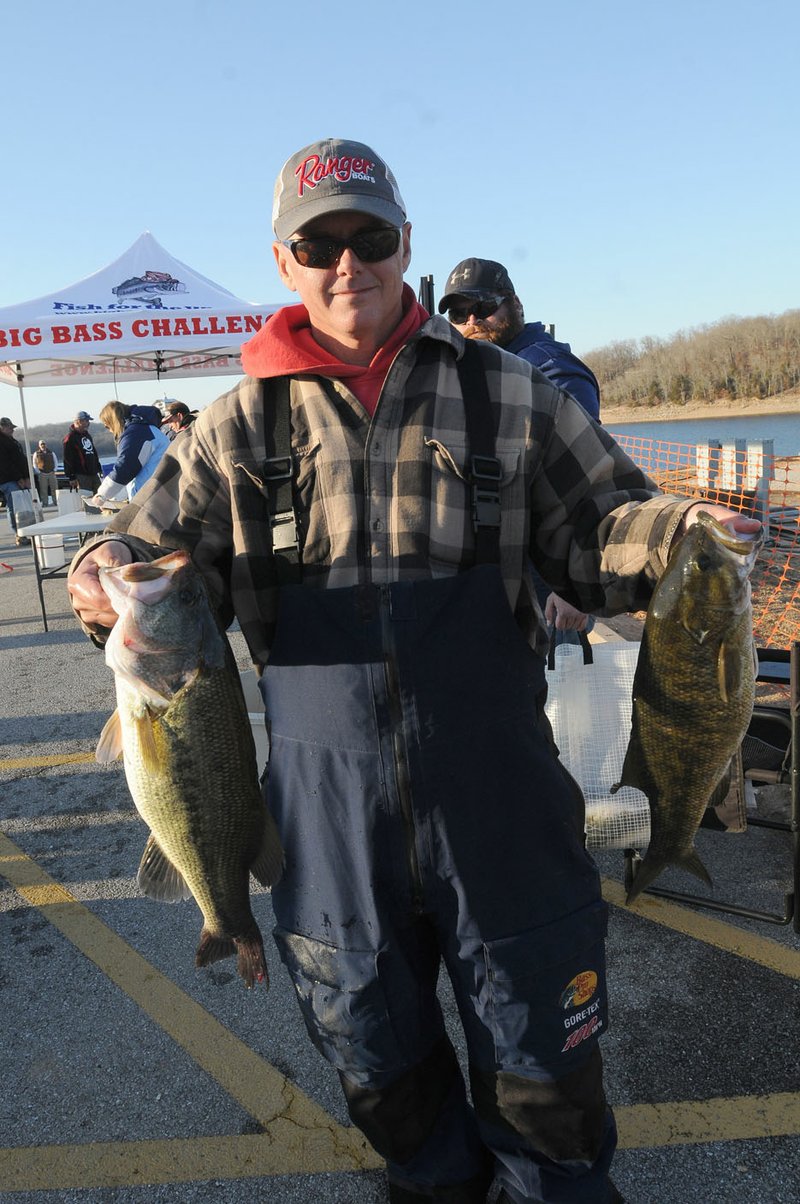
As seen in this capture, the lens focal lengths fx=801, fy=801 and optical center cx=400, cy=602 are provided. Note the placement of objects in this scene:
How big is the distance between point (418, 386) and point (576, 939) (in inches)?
51.7

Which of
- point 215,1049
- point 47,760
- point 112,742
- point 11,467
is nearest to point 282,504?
point 112,742

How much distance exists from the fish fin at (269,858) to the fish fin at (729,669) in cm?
106

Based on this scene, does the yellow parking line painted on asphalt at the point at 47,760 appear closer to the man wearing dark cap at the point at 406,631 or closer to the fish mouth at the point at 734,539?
the man wearing dark cap at the point at 406,631

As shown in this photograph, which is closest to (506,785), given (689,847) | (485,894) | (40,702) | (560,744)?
(485,894)

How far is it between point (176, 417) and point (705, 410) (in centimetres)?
4425

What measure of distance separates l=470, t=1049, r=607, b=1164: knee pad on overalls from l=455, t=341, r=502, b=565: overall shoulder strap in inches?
47.3

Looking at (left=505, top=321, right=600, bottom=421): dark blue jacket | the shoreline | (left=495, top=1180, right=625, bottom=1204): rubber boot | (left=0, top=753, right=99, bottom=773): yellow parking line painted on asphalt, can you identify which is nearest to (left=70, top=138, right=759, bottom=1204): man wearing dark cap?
(left=495, top=1180, right=625, bottom=1204): rubber boot

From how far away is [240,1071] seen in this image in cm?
273

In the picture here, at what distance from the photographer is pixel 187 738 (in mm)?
1799

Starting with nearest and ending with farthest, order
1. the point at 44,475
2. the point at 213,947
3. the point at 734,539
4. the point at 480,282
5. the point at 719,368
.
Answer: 1. the point at 734,539
2. the point at 213,947
3. the point at 480,282
4. the point at 44,475
5. the point at 719,368

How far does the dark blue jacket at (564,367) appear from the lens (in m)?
3.91

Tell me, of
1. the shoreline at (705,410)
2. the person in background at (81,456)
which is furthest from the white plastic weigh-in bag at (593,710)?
the shoreline at (705,410)

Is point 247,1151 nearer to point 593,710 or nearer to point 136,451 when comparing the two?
point 593,710

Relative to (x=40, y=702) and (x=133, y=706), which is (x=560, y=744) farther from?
(x=40, y=702)
